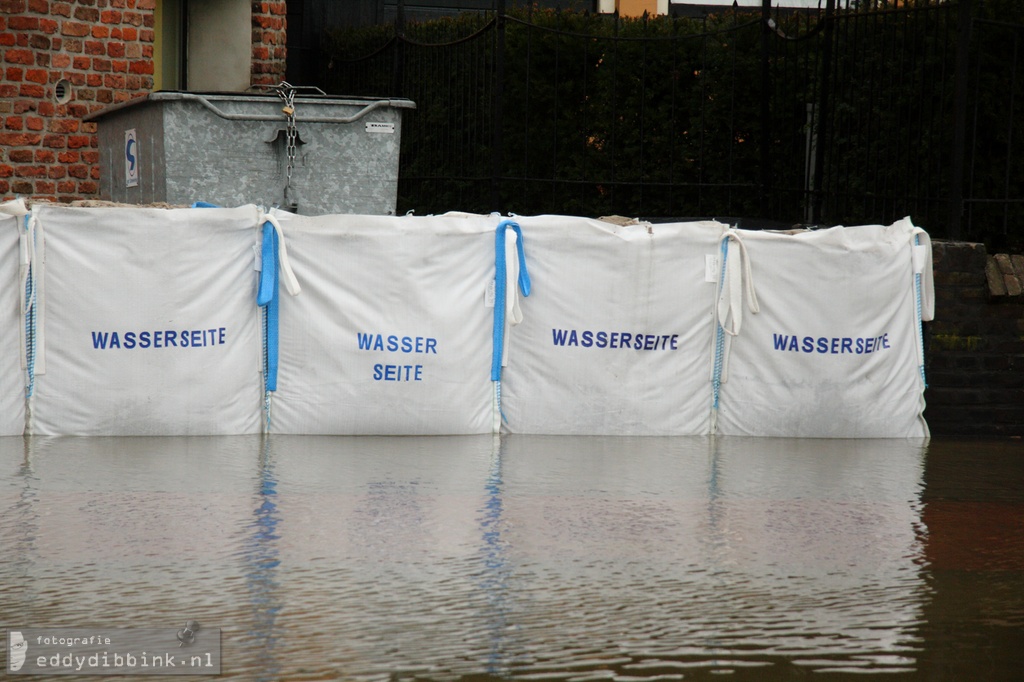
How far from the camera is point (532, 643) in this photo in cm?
338

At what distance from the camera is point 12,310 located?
6328 mm

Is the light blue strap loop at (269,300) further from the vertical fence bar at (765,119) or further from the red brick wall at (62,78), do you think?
the vertical fence bar at (765,119)

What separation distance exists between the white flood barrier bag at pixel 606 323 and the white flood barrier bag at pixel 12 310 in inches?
100

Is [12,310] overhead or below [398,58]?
below

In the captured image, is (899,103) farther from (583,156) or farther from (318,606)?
(318,606)

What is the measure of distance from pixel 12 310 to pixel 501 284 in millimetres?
2552

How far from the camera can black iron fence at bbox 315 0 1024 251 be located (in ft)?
26.1

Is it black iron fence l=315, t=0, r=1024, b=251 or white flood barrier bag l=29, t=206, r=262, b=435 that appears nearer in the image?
white flood barrier bag l=29, t=206, r=262, b=435

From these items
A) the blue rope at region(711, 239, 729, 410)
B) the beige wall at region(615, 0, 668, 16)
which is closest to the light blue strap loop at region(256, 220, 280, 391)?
the blue rope at region(711, 239, 729, 410)

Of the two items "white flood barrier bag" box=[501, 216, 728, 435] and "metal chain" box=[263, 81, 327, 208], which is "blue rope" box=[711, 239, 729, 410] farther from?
"metal chain" box=[263, 81, 327, 208]

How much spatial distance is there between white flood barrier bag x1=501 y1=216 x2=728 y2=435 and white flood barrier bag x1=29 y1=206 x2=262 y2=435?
5.25 feet

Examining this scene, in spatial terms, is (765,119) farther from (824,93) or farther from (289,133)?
(289,133)

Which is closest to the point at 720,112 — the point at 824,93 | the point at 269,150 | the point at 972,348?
the point at 824,93

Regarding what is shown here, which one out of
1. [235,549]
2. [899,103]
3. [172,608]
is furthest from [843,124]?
[172,608]
